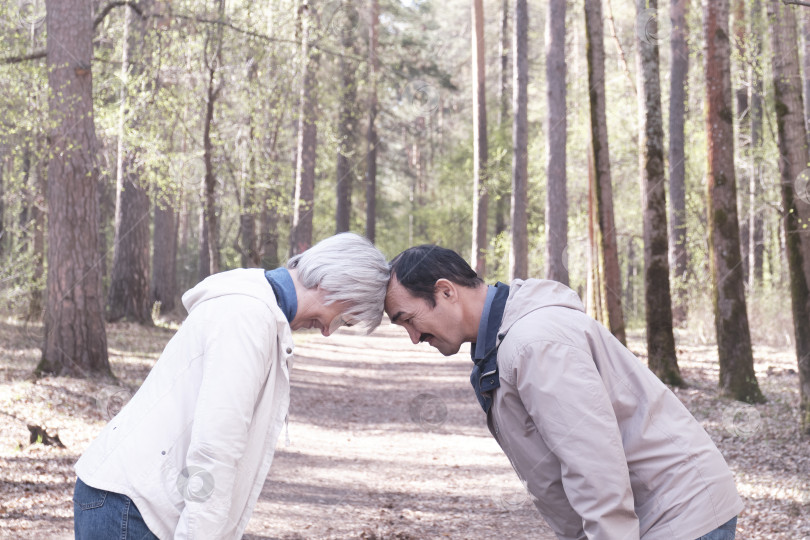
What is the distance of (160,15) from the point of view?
15789 mm

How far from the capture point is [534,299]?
2.65 m

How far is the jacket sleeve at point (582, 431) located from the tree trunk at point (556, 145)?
19.0 m

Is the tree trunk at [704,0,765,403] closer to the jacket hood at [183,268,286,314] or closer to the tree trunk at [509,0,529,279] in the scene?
the jacket hood at [183,268,286,314]

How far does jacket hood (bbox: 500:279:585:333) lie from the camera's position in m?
2.62

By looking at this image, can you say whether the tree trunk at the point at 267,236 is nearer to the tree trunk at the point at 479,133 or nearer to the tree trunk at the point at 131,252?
the tree trunk at the point at 131,252

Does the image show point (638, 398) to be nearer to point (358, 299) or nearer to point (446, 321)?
point (446, 321)

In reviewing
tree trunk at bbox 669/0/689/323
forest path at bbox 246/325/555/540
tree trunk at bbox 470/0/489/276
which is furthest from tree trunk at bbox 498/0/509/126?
forest path at bbox 246/325/555/540

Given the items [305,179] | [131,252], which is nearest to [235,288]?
[131,252]

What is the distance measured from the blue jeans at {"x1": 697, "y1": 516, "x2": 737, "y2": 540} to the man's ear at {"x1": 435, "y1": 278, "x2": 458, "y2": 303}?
39.8 inches

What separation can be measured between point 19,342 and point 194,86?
5855 millimetres

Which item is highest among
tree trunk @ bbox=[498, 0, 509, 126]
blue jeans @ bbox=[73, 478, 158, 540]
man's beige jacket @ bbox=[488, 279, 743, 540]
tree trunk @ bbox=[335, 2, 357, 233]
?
tree trunk @ bbox=[498, 0, 509, 126]

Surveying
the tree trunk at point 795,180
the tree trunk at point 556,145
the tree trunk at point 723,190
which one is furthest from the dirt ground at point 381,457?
the tree trunk at point 556,145

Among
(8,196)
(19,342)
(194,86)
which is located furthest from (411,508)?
(8,196)

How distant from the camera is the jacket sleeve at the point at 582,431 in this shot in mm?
2359
